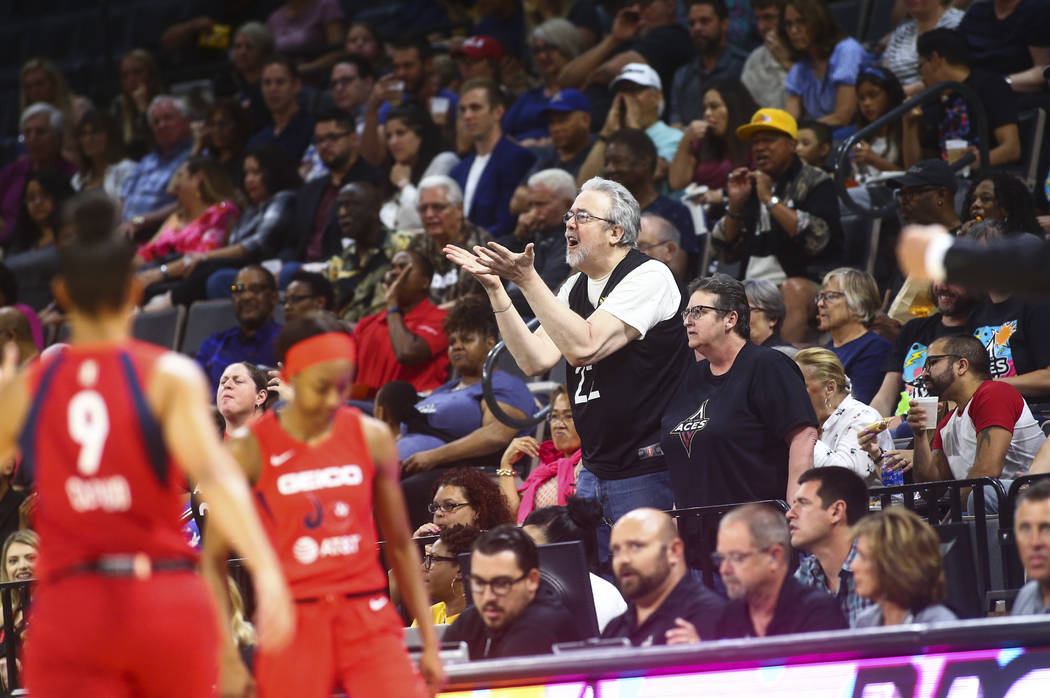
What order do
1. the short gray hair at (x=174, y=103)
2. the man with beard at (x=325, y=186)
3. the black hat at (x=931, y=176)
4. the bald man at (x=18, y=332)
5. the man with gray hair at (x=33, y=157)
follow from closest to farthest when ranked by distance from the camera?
1. the black hat at (x=931, y=176)
2. the bald man at (x=18, y=332)
3. the man with beard at (x=325, y=186)
4. the short gray hair at (x=174, y=103)
5. the man with gray hair at (x=33, y=157)

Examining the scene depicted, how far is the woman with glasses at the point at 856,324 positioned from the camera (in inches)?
285

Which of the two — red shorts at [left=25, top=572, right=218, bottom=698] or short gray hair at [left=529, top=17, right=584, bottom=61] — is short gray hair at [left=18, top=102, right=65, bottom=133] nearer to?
short gray hair at [left=529, top=17, right=584, bottom=61]

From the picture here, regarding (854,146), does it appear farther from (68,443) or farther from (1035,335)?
(68,443)

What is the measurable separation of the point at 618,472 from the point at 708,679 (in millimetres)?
1327

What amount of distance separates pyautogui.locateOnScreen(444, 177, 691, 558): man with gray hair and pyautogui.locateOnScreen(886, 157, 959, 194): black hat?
253 cm

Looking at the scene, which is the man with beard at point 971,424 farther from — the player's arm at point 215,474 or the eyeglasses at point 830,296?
the player's arm at point 215,474

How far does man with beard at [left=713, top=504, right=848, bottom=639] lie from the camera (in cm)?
461

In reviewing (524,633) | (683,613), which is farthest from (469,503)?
(683,613)

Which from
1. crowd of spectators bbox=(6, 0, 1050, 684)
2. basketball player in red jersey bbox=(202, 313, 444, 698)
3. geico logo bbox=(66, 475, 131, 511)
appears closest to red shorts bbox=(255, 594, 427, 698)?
basketball player in red jersey bbox=(202, 313, 444, 698)

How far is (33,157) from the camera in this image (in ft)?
43.4

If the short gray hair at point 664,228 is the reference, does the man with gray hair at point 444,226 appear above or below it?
above

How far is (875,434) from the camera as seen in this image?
19.7 ft

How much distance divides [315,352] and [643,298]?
6.61 ft

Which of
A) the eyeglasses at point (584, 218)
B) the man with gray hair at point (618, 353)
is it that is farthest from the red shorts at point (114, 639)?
the eyeglasses at point (584, 218)
